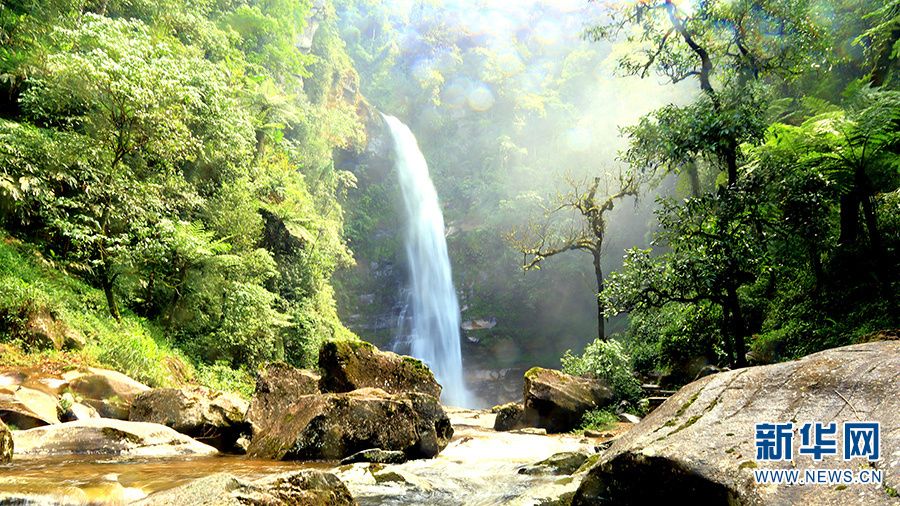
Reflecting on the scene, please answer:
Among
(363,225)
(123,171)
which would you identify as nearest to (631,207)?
(363,225)

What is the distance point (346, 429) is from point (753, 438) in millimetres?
4696

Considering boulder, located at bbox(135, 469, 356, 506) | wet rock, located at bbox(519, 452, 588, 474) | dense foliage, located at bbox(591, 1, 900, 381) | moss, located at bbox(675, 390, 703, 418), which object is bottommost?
boulder, located at bbox(135, 469, 356, 506)

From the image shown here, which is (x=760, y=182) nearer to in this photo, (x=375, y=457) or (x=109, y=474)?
(x=375, y=457)

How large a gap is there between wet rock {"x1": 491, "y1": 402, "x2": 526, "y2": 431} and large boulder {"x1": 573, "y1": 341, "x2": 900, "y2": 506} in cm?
784

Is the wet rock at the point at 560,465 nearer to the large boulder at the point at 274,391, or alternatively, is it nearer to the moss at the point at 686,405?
the moss at the point at 686,405

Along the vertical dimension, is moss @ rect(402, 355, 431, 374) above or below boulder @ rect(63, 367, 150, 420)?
above

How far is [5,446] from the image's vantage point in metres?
4.38

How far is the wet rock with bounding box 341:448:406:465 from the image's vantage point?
554cm

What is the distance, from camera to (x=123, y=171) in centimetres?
1019

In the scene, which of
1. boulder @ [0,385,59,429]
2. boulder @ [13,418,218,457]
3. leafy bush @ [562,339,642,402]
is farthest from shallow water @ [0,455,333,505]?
leafy bush @ [562,339,642,402]

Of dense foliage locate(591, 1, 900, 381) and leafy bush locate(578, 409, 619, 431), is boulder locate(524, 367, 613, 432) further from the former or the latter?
dense foliage locate(591, 1, 900, 381)

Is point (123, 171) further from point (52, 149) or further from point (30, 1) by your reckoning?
point (30, 1)

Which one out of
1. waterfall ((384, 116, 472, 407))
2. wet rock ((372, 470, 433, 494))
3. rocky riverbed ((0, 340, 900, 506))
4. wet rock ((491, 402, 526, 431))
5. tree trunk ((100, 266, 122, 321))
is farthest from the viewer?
waterfall ((384, 116, 472, 407))

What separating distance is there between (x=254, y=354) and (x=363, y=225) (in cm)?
2117
